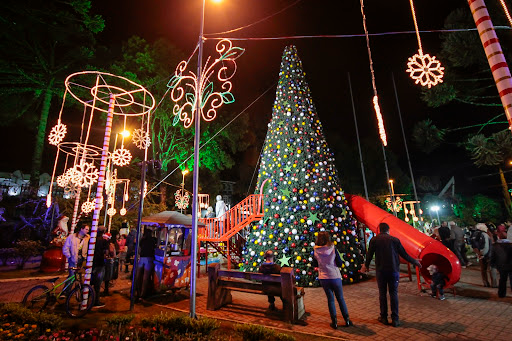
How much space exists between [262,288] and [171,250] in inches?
152

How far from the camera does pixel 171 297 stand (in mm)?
7473

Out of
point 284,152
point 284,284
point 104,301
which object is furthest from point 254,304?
point 284,152

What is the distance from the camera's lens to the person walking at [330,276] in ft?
15.9

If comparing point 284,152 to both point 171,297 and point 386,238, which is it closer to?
point 386,238

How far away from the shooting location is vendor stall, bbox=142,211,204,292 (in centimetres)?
741

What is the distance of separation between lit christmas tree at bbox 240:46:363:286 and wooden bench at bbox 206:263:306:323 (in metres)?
2.53

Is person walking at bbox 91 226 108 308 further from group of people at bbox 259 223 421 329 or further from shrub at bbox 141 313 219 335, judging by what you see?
group of people at bbox 259 223 421 329

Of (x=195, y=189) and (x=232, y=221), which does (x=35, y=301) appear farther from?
(x=232, y=221)

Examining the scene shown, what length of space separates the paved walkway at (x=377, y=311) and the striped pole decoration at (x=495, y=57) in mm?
3898

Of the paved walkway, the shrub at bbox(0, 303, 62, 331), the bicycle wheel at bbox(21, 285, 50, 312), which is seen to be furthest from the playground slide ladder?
the shrub at bbox(0, 303, 62, 331)

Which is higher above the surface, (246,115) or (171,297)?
(246,115)

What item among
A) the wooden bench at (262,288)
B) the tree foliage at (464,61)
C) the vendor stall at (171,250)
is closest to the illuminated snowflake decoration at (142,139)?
the vendor stall at (171,250)

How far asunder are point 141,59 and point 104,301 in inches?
690

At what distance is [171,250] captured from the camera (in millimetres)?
8188
